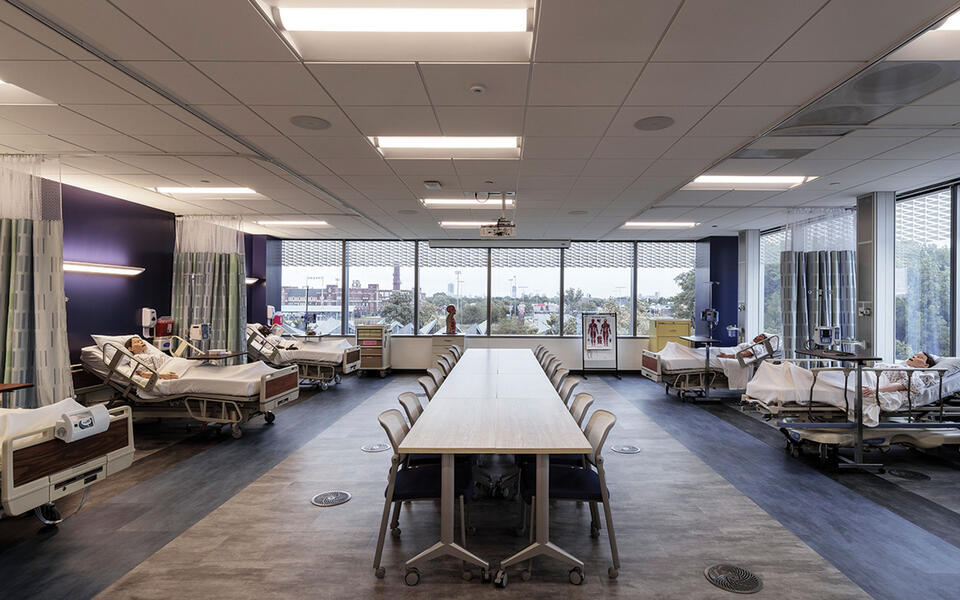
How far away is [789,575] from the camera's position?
2650 mm

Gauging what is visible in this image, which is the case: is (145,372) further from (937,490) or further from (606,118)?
(937,490)

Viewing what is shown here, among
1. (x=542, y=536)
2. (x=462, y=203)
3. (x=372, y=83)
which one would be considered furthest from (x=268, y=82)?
(x=462, y=203)

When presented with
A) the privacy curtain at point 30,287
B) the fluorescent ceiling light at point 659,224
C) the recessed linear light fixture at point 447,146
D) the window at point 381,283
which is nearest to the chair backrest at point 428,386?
the recessed linear light fixture at point 447,146

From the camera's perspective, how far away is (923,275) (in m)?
5.65

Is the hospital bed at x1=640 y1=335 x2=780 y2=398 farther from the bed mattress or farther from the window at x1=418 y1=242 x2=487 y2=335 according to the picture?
the bed mattress

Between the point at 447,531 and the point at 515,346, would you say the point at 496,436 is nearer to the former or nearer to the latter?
the point at 447,531

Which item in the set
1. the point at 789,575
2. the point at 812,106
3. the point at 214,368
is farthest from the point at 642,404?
the point at 214,368

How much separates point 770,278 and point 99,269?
10.9m

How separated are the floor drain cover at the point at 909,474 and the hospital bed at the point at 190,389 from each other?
637 cm

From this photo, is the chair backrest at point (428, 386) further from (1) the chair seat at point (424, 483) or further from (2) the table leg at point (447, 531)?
(2) the table leg at point (447, 531)

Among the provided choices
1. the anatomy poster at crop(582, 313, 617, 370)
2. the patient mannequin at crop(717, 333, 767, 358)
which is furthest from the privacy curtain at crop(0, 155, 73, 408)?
the patient mannequin at crop(717, 333, 767, 358)

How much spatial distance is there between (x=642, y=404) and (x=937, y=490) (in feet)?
11.5

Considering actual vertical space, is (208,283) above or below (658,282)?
below

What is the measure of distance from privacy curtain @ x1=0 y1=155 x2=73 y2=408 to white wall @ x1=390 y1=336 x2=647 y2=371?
20.6 feet
